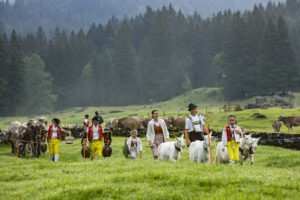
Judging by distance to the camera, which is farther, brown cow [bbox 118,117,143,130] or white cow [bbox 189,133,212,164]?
brown cow [bbox 118,117,143,130]

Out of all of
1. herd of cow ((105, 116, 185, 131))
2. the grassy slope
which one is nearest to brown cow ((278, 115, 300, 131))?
the grassy slope

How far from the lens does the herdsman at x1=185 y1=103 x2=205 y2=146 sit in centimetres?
1294

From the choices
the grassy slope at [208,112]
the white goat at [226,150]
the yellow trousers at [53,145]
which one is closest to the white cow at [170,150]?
the white goat at [226,150]

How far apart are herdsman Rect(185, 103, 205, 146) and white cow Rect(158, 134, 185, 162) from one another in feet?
1.29

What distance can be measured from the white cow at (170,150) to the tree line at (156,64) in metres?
67.6

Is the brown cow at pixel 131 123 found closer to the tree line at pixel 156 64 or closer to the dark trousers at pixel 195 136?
the dark trousers at pixel 195 136

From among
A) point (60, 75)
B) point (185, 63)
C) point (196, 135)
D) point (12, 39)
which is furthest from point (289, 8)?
point (196, 135)

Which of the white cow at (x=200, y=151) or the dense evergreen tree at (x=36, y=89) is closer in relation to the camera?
the white cow at (x=200, y=151)

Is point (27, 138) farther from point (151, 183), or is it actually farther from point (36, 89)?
point (36, 89)

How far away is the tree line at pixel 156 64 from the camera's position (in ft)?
269

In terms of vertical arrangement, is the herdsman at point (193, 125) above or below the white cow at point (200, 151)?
above

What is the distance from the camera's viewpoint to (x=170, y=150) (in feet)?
44.4

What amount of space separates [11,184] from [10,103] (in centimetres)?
8308

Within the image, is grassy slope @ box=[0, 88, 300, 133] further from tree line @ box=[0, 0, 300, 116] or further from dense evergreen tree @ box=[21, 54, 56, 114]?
dense evergreen tree @ box=[21, 54, 56, 114]
